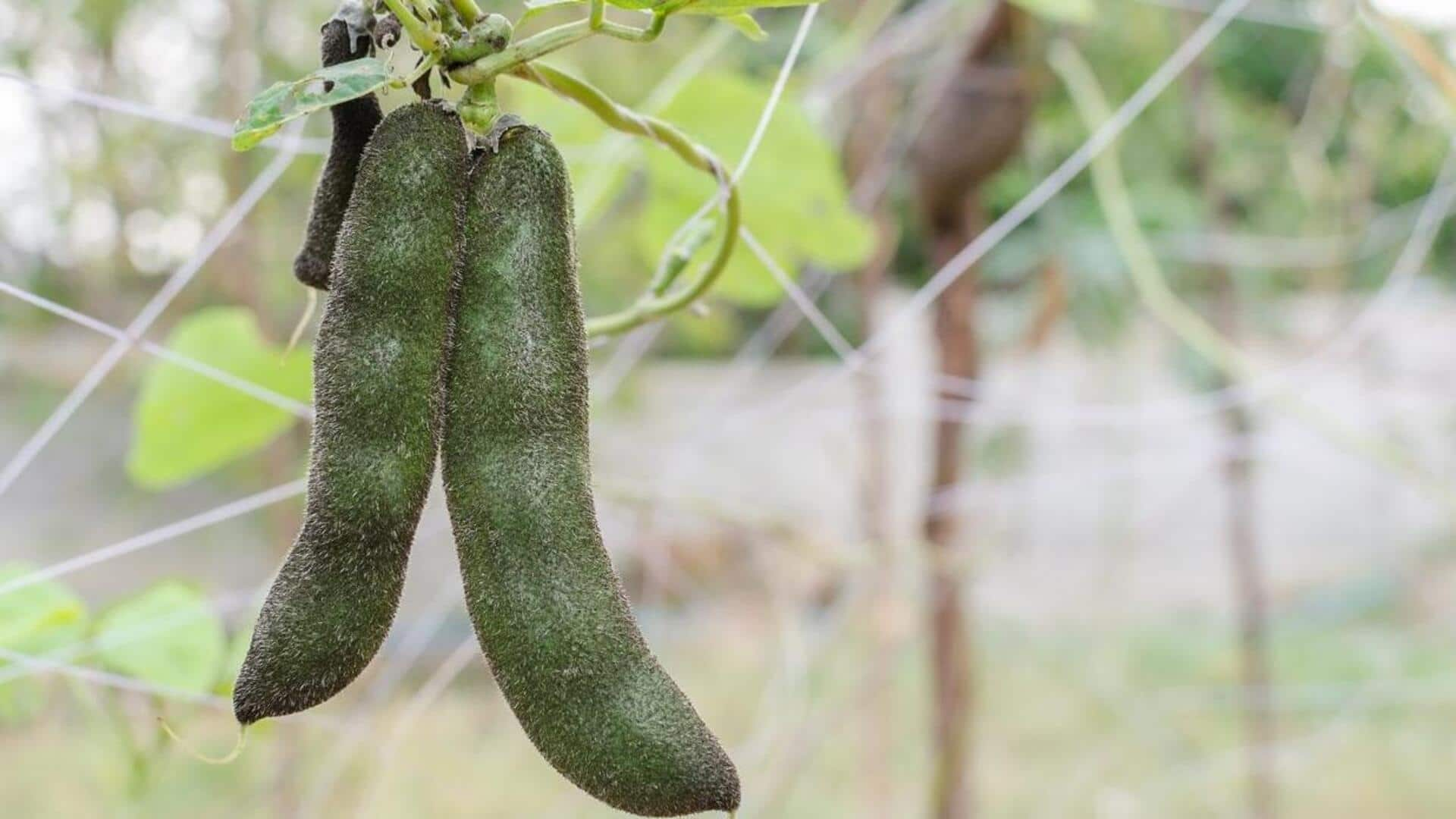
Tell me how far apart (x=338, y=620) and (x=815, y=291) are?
1.55 metres

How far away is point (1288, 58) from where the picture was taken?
5.60 m

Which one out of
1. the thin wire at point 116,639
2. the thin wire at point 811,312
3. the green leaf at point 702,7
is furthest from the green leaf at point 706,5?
the thin wire at point 116,639

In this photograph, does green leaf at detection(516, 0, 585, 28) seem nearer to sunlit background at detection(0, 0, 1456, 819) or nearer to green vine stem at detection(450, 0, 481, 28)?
green vine stem at detection(450, 0, 481, 28)

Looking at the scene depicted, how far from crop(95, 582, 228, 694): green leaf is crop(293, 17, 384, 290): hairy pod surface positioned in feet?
1.27

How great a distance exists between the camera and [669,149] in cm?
48

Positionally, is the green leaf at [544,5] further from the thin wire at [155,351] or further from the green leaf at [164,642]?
the green leaf at [164,642]

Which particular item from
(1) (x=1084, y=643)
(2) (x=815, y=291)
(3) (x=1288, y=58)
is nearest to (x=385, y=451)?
(2) (x=815, y=291)

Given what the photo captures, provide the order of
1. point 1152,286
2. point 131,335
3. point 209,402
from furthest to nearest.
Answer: point 1152,286 → point 209,402 → point 131,335

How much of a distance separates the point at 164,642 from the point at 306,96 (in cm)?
47

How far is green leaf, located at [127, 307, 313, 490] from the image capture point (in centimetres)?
84

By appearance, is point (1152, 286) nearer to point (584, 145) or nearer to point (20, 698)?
point (584, 145)

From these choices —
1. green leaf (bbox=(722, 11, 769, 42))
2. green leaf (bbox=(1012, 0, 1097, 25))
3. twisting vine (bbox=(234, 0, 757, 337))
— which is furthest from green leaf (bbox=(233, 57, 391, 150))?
green leaf (bbox=(1012, 0, 1097, 25))

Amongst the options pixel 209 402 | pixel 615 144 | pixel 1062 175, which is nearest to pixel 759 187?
pixel 615 144

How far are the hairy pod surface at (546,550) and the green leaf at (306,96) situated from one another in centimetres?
5
